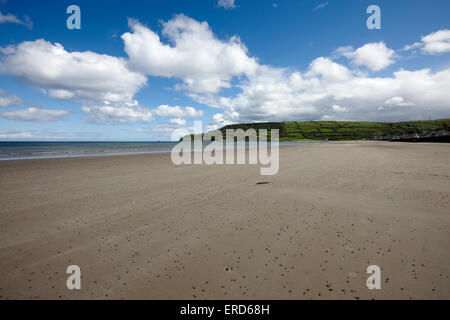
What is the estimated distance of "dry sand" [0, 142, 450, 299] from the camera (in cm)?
404

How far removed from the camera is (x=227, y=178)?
561 inches

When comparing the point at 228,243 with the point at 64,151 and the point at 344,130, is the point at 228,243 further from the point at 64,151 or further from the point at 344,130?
the point at 344,130

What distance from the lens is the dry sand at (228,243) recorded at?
404 centimetres

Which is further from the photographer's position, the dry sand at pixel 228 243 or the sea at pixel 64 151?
the sea at pixel 64 151

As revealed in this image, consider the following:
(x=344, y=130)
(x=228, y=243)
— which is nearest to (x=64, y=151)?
(x=228, y=243)

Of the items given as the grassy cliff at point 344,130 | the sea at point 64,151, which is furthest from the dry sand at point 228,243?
the grassy cliff at point 344,130

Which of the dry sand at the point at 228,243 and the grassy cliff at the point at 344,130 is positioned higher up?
the grassy cliff at the point at 344,130

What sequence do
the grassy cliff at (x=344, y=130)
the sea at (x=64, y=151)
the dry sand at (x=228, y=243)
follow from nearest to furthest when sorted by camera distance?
the dry sand at (x=228, y=243), the sea at (x=64, y=151), the grassy cliff at (x=344, y=130)

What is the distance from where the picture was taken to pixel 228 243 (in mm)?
5707

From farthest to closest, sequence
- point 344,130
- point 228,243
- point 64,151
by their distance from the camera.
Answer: point 344,130
point 64,151
point 228,243

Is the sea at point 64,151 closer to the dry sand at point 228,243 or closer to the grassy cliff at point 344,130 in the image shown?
the dry sand at point 228,243

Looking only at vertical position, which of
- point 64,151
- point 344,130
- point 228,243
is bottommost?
point 228,243

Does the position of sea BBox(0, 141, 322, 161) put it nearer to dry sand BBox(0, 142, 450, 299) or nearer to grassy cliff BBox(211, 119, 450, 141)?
dry sand BBox(0, 142, 450, 299)
